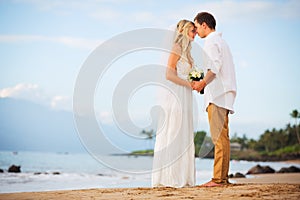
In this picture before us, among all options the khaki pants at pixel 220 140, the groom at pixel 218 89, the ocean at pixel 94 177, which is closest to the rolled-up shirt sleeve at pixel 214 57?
the groom at pixel 218 89

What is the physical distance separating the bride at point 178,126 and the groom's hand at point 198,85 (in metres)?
0.07

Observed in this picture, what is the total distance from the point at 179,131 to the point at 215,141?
0.48 metres

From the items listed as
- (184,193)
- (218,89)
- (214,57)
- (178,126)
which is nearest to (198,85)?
(218,89)

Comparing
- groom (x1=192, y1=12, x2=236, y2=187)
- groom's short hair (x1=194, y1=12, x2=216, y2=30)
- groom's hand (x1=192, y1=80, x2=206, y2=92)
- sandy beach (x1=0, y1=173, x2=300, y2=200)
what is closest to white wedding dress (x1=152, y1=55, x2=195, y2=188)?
groom's hand (x1=192, y1=80, x2=206, y2=92)

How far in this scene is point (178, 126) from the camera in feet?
18.8

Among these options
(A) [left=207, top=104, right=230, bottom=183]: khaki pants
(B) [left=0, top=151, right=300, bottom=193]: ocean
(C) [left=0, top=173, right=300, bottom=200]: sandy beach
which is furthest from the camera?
(B) [left=0, top=151, right=300, bottom=193]: ocean

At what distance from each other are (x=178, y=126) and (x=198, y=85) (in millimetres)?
556

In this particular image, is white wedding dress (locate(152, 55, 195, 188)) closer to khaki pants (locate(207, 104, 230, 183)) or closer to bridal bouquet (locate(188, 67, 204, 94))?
bridal bouquet (locate(188, 67, 204, 94))

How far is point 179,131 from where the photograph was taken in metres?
5.73

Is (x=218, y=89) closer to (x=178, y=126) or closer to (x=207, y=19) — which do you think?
(x=178, y=126)

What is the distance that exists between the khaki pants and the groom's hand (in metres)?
0.30

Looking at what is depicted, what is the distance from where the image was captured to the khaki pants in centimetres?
545

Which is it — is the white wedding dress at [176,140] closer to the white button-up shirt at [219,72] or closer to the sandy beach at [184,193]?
the white button-up shirt at [219,72]

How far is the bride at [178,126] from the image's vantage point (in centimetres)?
562
